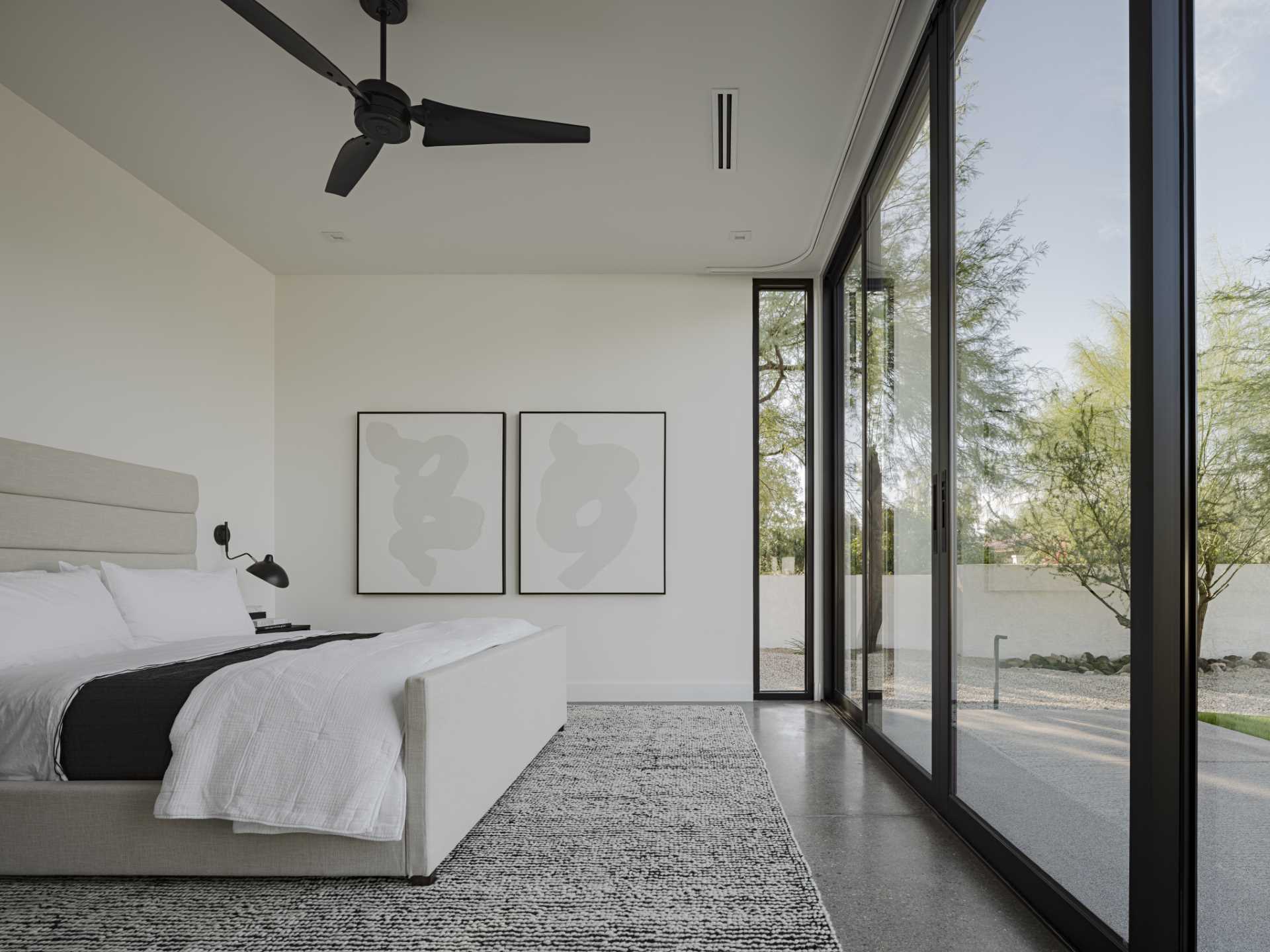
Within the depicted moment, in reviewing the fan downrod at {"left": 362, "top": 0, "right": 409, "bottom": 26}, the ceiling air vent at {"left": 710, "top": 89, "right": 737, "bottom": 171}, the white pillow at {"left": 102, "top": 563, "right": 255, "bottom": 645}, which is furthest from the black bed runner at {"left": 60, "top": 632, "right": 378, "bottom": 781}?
the ceiling air vent at {"left": 710, "top": 89, "right": 737, "bottom": 171}

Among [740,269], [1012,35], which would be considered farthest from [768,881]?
[740,269]

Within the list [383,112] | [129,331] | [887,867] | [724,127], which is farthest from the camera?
[129,331]

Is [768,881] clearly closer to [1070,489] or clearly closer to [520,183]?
[1070,489]

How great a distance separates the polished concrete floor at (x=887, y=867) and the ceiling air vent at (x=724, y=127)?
270 centimetres

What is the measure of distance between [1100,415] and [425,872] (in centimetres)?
202

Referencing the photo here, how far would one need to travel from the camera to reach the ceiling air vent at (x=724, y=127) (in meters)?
3.36

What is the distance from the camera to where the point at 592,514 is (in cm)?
539

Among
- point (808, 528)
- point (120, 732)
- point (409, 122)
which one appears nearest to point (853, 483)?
point (808, 528)

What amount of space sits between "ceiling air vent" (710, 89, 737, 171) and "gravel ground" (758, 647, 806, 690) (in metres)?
2.95

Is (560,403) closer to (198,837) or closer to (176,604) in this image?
(176,604)

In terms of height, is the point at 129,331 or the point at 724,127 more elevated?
the point at 724,127

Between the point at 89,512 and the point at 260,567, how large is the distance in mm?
1107

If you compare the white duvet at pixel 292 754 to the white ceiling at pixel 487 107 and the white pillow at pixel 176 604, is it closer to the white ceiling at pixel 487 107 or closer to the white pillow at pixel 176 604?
the white pillow at pixel 176 604

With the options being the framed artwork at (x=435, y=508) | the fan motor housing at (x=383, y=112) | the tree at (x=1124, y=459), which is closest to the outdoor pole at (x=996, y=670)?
the tree at (x=1124, y=459)
